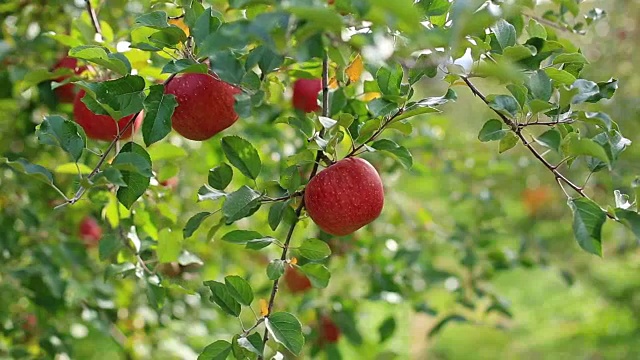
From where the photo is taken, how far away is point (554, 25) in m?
0.86

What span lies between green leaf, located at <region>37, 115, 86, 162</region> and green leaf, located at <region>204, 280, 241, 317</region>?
163 mm

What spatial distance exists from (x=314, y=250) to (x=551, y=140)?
0.23 m

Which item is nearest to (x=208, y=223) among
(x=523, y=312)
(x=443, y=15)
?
(x=443, y=15)

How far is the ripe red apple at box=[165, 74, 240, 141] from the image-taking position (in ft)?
2.16

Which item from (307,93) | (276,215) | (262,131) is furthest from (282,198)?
(262,131)

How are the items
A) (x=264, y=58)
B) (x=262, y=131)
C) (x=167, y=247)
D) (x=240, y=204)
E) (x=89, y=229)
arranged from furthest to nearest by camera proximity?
(x=89, y=229)
(x=262, y=131)
(x=167, y=247)
(x=240, y=204)
(x=264, y=58)

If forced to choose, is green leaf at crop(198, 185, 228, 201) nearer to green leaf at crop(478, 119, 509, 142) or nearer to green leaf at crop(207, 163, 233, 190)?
green leaf at crop(207, 163, 233, 190)

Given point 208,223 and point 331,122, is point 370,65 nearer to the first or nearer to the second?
point 331,122

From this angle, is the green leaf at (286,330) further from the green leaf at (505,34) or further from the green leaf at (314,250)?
the green leaf at (505,34)

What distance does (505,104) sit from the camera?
582mm

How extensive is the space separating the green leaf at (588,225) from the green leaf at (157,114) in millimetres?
334

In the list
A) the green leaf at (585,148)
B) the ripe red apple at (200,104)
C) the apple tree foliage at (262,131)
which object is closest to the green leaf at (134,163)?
the apple tree foliage at (262,131)

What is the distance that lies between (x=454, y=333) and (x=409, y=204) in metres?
1.72

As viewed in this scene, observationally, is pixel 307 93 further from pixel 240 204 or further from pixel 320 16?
pixel 320 16
